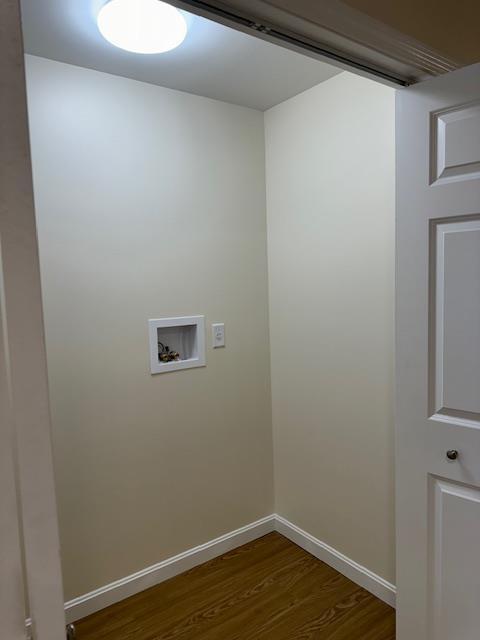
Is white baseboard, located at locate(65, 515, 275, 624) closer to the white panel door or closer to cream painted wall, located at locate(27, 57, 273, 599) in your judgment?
cream painted wall, located at locate(27, 57, 273, 599)

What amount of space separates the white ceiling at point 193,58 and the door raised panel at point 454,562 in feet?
5.74

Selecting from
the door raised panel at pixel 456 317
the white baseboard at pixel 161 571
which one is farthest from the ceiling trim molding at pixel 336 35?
the white baseboard at pixel 161 571

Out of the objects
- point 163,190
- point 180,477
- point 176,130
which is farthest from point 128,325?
point 176,130

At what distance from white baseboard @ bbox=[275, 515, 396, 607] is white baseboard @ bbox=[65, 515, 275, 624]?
13 cm

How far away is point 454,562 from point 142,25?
2065mm

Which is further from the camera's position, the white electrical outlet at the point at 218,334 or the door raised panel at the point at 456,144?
the white electrical outlet at the point at 218,334

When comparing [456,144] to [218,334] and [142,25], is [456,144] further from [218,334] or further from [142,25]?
[218,334]

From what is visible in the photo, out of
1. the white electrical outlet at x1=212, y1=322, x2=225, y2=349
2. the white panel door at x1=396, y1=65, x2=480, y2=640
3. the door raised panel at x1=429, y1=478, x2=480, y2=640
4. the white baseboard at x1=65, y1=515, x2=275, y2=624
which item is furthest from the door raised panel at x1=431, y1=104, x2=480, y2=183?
the white baseboard at x1=65, y1=515, x2=275, y2=624

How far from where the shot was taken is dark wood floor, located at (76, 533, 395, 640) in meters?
1.89

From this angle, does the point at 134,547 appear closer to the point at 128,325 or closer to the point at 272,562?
the point at 272,562

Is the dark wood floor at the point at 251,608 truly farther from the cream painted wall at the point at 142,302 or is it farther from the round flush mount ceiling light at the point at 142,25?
the round flush mount ceiling light at the point at 142,25

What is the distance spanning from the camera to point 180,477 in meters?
2.26

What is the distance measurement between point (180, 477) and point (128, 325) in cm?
84

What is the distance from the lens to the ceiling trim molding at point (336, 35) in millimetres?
972
